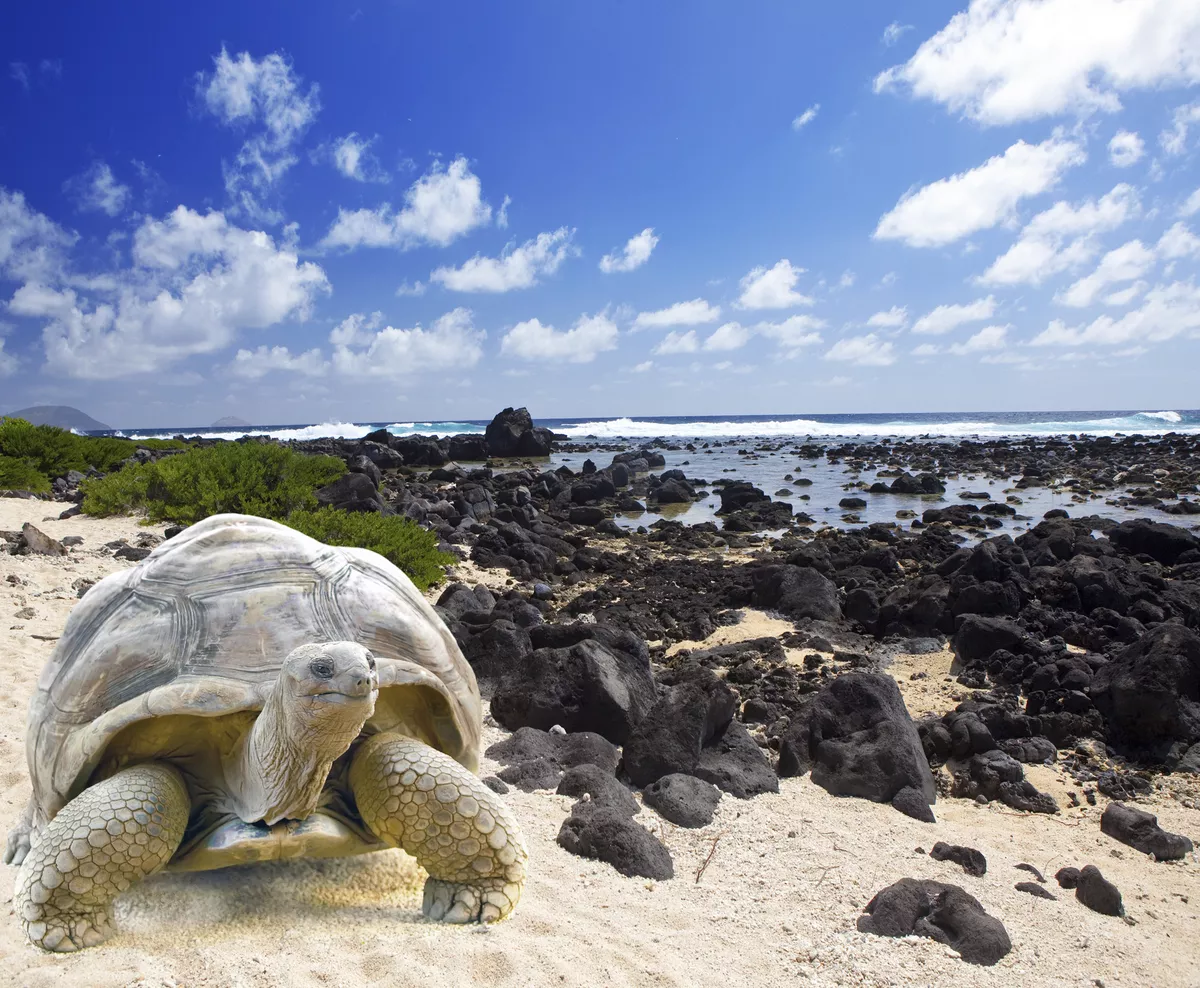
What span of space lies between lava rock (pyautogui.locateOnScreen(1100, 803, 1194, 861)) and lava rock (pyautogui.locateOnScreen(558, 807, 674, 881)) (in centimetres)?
260

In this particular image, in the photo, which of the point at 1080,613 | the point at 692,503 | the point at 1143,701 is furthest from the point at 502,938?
the point at 692,503

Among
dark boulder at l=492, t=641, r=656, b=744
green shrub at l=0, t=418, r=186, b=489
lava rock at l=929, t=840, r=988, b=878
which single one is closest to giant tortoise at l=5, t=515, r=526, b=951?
dark boulder at l=492, t=641, r=656, b=744

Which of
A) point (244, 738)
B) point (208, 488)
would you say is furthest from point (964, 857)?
point (208, 488)

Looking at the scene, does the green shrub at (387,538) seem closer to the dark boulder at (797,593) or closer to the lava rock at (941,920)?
the dark boulder at (797,593)

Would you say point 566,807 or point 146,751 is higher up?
point 146,751

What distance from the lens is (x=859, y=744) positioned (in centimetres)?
480

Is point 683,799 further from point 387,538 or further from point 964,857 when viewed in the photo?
point 387,538

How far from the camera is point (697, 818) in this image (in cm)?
405

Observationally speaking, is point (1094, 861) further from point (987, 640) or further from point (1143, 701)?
point (987, 640)

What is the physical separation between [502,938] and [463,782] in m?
0.51

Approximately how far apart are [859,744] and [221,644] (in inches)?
143

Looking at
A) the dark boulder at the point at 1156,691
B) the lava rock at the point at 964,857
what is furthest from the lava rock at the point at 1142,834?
the dark boulder at the point at 1156,691

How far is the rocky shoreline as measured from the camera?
4.43 metres

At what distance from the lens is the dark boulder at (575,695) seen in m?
5.21
